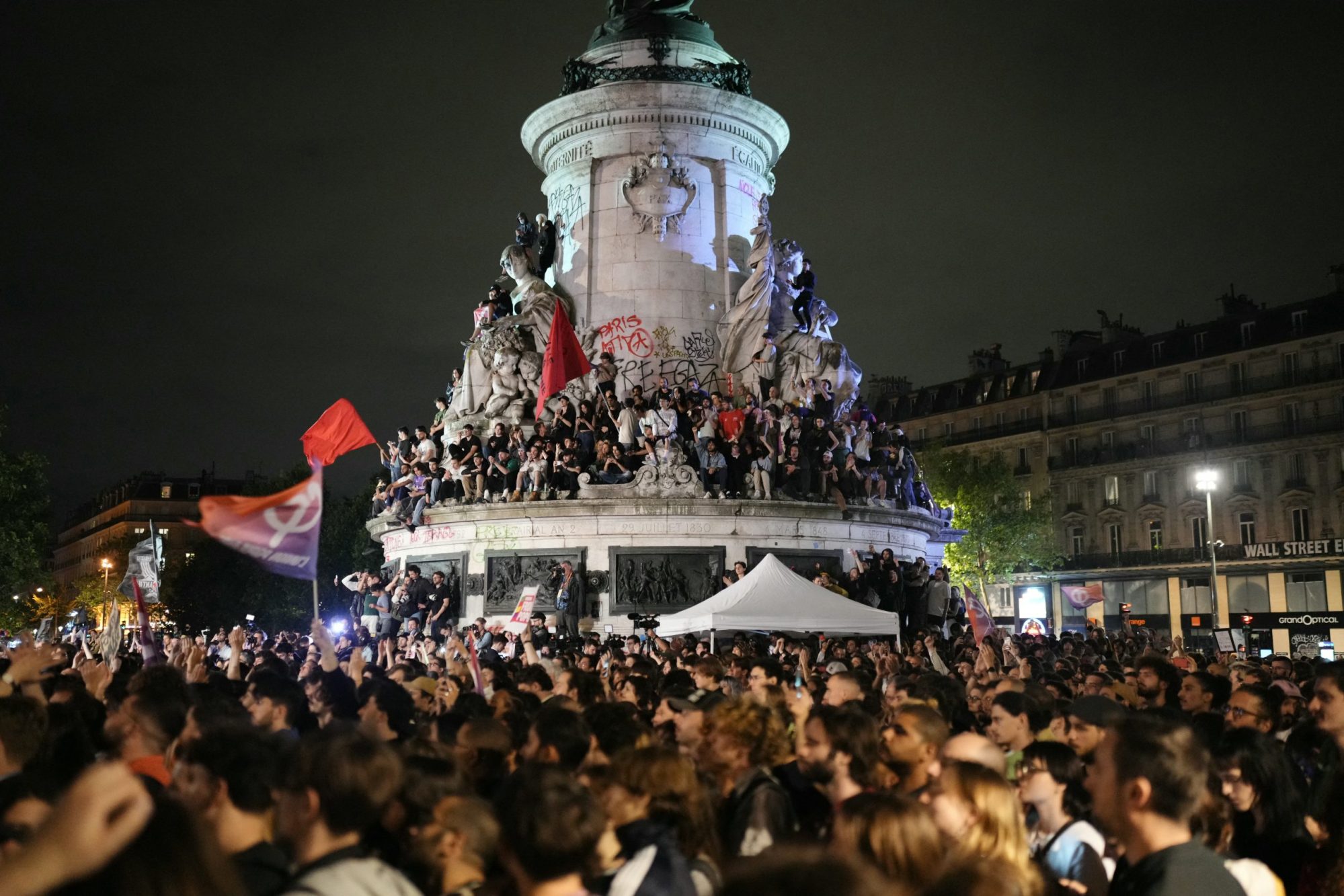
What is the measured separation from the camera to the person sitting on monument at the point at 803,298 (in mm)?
32531

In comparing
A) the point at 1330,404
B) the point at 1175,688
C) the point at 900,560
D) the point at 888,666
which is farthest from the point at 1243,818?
the point at 1330,404

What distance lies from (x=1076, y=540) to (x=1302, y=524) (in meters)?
12.0

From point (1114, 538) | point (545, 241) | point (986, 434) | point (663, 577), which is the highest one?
point (986, 434)

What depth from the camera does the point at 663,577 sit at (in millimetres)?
26672

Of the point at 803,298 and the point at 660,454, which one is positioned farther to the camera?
the point at 803,298

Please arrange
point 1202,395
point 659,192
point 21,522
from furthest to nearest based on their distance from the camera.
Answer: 1. point 1202,395
2. point 21,522
3. point 659,192

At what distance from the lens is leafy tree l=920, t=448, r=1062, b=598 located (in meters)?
61.4

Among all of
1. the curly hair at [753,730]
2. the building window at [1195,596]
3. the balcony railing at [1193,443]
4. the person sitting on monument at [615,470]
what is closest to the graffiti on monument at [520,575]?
the person sitting on monument at [615,470]

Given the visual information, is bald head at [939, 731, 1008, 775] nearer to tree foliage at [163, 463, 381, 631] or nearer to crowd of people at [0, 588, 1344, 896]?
crowd of people at [0, 588, 1344, 896]

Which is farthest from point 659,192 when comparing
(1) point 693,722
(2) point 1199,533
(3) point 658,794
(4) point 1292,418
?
(2) point 1199,533

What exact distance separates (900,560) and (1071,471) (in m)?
41.6

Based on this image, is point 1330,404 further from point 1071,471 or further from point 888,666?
point 888,666

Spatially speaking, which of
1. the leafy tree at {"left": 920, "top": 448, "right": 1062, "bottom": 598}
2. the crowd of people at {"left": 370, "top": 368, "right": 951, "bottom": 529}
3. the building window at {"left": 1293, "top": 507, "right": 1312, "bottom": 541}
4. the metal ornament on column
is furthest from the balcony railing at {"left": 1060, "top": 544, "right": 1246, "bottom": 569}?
the metal ornament on column

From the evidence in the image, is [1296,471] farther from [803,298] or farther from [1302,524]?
[803,298]
